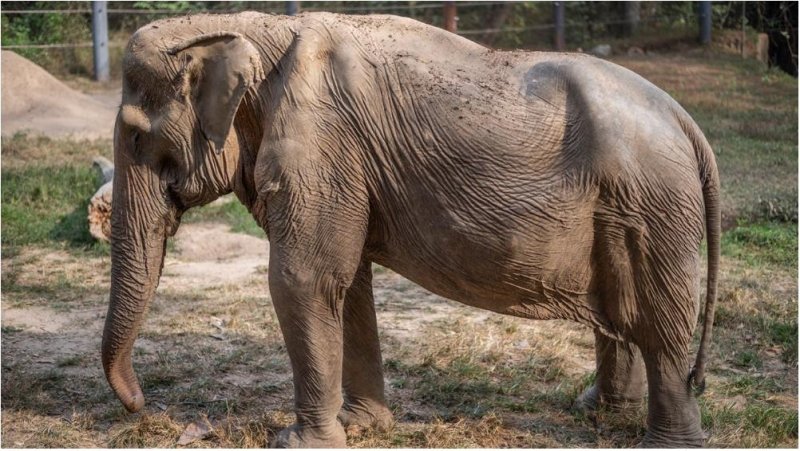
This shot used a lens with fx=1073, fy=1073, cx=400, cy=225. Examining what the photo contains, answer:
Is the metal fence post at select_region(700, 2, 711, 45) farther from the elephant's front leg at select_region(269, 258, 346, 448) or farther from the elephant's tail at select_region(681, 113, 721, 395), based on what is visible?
the elephant's front leg at select_region(269, 258, 346, 448)

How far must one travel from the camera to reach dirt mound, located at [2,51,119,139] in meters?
12.6

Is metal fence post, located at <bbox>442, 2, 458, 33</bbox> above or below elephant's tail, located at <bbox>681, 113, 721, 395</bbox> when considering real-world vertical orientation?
above

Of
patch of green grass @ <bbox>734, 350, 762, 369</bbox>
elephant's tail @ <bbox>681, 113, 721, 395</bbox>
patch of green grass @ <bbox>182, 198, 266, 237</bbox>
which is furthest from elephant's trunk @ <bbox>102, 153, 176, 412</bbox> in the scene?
patch of green grass @ <bbox>182, 198, 266, 237</bbox>

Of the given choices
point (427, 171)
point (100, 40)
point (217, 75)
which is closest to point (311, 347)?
point (427, 171)

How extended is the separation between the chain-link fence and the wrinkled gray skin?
12236 millimetres

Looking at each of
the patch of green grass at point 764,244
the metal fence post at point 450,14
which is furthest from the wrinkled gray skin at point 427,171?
the metal fence post at point 450,14

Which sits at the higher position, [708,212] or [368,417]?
[708,212]

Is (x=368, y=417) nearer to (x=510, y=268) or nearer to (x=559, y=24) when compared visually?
(x=510, y=268)

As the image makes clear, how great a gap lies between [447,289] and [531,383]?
1437 mm

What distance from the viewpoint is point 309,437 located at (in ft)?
15.2

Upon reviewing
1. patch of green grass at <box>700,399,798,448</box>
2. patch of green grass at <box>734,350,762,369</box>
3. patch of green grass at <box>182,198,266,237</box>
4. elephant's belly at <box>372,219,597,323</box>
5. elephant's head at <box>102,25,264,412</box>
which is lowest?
patch of green grass at <box>734,350,762,369</box>

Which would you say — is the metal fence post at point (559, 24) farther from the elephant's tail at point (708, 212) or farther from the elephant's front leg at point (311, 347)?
the elephant's front leg at point (311, 347)

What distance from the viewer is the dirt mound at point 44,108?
12.6 m

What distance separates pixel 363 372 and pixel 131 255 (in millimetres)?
1230
